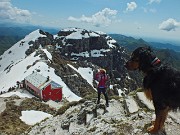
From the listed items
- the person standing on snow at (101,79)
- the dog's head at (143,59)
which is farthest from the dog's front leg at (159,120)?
the person standing on snow at (101,79)

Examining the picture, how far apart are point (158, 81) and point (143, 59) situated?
35.1 inches

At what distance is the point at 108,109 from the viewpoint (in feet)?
50.3

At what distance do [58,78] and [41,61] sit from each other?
12.7 m

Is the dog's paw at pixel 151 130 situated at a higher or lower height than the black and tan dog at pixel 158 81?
lower

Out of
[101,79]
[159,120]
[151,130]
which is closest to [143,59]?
[159,120]

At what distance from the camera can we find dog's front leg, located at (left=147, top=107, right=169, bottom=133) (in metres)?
9.15

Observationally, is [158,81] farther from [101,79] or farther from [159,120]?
[101,79]

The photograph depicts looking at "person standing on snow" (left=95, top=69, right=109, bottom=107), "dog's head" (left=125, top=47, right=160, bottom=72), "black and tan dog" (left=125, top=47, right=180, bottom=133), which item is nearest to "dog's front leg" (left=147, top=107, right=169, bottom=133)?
"black and tan dog" (left=125, top=47, right=180, bottom=133)

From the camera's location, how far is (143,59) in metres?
9.15

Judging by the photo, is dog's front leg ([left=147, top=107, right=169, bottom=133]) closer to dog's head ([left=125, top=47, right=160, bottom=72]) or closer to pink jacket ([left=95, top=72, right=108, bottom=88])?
dog's head ([left=125, top=47, right=160, bottom=72])

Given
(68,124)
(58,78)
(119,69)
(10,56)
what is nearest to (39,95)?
(58,78)

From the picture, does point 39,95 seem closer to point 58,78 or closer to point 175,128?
point 58,78

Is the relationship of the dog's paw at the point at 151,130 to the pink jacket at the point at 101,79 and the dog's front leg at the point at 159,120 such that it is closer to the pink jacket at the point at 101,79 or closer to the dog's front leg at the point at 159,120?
the dog's front leg at the point at 159,120

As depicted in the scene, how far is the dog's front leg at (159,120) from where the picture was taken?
9.15 metres
